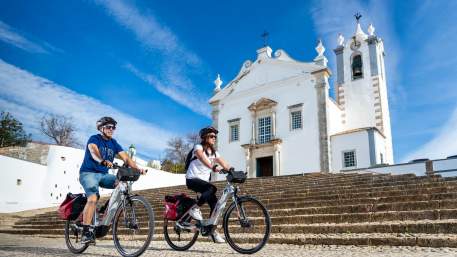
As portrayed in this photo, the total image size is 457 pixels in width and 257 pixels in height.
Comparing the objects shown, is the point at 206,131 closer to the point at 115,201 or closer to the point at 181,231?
the point at 181,231

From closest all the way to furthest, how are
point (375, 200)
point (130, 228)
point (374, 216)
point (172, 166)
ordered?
point (130, 228), point (374, 216), point (375, 200), point (172, 166)

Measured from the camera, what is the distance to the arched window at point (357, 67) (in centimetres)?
2560

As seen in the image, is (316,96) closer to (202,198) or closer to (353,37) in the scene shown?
(353,37)

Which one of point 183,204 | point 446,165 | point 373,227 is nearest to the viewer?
point 183,204

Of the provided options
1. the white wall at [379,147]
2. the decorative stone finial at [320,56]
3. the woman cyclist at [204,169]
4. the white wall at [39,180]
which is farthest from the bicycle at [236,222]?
the decorative stone finial at [320,56]

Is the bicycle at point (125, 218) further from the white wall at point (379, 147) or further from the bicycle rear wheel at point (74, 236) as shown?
the white wall at point (379, 147)

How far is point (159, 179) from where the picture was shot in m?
27.9

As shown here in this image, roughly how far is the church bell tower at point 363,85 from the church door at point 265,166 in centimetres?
549

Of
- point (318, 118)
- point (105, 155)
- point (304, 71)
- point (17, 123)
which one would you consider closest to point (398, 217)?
point (105, 155)

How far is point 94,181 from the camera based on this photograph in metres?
4.68

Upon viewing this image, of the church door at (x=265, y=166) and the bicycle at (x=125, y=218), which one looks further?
the church door at (x=265, y=166)

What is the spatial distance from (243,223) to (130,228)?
4.20 feet

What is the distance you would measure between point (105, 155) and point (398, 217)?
4.49 meters

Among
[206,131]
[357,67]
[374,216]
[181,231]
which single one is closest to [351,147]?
[357,67]
